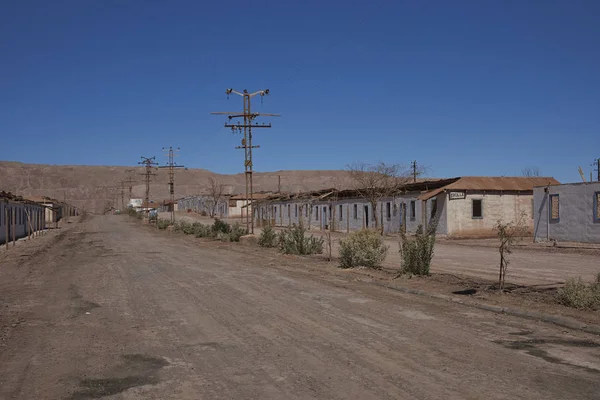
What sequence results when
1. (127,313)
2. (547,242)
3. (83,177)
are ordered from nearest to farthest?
(127,313), (547,242), (83,177)

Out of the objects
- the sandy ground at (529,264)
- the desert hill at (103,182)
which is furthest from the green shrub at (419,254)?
the desert hill at (103,182)

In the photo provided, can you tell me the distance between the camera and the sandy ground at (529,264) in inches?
→ 562

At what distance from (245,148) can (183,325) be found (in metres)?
26.4

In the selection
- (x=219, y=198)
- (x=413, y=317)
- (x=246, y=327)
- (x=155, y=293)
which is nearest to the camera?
(x=246, y=327)

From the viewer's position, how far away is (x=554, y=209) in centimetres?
2820

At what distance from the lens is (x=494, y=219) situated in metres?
34.8

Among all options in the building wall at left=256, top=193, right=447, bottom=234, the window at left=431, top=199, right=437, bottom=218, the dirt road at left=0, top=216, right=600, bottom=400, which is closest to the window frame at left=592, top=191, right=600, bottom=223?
the building wall at left=256, top=193, right=447, bottom=234

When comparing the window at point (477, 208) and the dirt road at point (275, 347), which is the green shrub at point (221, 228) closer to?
the window at point (477, 208)

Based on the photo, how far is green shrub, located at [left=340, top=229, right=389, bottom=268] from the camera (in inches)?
672

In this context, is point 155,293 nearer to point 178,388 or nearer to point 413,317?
point 413,317

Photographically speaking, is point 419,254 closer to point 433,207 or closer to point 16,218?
point 433,207

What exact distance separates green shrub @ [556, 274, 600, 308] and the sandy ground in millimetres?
2925

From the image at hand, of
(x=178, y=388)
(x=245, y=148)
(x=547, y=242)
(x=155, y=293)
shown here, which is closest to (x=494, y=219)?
(x=547, y=242)

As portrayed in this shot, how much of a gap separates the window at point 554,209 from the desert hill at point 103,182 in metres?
107
